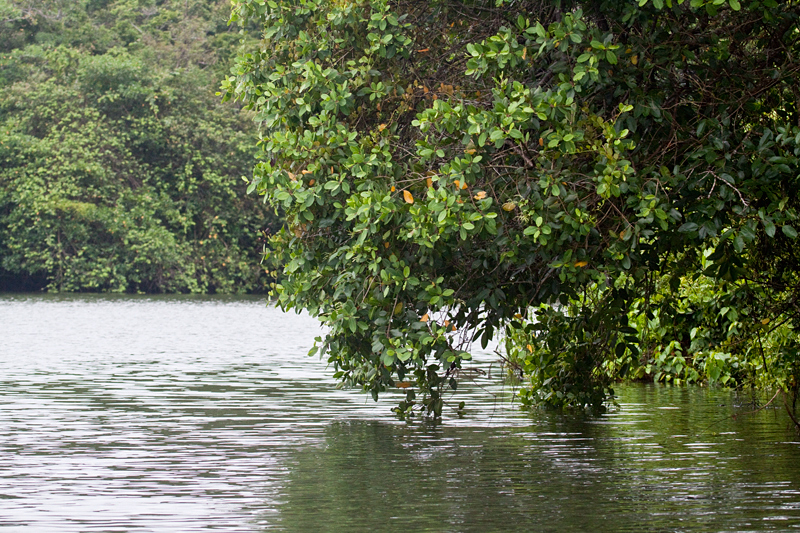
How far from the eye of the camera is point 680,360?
16.9 m

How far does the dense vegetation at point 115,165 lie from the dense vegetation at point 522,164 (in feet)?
116

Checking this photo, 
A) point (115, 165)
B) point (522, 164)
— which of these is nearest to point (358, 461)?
point (522, 164)

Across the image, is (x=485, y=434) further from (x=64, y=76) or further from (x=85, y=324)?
(x=64, y=76)

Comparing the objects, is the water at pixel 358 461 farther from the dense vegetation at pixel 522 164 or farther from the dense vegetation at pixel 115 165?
the dense vegetation at pixel 115 165

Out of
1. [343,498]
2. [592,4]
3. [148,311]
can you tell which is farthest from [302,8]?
[148,311]

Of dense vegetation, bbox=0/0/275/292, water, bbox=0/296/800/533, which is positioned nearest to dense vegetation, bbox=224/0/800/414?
water, bbox=0/296/800/533

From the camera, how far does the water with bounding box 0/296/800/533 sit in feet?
25.7

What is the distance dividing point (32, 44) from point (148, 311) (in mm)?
23199

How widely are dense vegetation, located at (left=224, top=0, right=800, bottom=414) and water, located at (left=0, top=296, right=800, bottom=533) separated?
0.97 meters

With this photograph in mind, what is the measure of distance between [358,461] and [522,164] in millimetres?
3018

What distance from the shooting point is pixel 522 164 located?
10.9 m

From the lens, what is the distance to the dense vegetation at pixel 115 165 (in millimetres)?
49156

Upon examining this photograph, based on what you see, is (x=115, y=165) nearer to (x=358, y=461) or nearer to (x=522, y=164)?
(x=522, y=164)

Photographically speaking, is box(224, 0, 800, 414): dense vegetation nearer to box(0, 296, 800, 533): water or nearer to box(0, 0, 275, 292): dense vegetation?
box(0, 296, 800, 533): water
